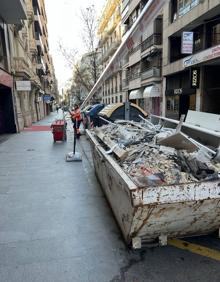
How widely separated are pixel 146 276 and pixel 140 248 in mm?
455

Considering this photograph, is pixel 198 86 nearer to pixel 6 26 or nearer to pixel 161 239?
pixel 6 26

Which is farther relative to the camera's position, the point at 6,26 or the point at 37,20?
the point at 37,20

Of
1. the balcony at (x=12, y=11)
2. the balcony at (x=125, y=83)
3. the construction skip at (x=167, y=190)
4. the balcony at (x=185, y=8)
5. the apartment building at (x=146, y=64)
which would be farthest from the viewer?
the balcony at (x=125, y=83)

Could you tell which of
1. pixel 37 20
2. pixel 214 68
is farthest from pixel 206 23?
pixel 37 20

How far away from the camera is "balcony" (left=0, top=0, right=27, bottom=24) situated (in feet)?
43.7

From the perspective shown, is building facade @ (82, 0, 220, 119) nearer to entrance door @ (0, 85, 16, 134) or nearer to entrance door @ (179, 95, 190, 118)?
entrance door @ (179, 95, 190, 118)

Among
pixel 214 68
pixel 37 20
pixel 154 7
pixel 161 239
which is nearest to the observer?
pixel 154 7

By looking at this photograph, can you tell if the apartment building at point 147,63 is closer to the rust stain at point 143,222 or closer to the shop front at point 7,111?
the shop front at point 7,111

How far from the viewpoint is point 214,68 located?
17.2 m

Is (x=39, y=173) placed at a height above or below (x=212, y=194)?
below

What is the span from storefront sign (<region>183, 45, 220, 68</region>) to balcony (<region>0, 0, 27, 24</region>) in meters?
10.6

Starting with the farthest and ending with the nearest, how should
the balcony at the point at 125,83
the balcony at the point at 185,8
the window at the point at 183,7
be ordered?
the balcony at the point at 125,83
the window at the point at 183,7
the balcony at the point at 185,8

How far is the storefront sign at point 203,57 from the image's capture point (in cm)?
1418

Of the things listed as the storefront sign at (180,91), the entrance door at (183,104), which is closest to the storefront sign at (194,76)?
the storefront sign at (180,91)
